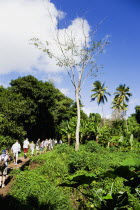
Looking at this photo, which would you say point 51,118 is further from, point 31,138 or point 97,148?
point 97,148

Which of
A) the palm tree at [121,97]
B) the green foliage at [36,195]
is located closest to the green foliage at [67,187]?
the green foliage at [36,195]

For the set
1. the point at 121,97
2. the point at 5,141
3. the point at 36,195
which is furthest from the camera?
the point at 121,97

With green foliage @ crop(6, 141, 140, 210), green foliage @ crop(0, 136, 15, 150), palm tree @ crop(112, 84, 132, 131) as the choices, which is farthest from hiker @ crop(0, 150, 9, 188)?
palm tree @ crop(112, 84, 132, 131)

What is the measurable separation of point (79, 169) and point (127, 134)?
12184 mm

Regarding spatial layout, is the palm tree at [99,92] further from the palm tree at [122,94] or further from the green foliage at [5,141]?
the green foliage at [5,141]

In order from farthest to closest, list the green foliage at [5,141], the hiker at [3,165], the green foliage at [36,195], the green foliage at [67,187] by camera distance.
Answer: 1. the green foliage at [5,141]
2. the hiker at [3,165]
3. the green foliage at [36,195]
4. the green foliage at [67,187]

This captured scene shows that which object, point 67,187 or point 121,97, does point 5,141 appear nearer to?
point 67,187

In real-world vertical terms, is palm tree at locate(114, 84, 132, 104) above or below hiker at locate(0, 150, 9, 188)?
above

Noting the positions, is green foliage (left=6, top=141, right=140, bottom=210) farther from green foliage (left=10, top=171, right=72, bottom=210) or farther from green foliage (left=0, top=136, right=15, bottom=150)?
green foliage (left=0, top=136, right=15, bottom=150)

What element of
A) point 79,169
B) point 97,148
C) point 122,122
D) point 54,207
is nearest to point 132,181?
point 54,207

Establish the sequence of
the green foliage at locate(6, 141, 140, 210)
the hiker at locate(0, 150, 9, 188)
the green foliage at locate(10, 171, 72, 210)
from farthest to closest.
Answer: the hiker at locate(0, 150, 9, 188) < the green foliage at locate(10, 171, 72, 210) < the green foliage at locate(6, 141, 140, 210)

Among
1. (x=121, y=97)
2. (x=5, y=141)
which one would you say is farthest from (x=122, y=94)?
(x=5, y=141)

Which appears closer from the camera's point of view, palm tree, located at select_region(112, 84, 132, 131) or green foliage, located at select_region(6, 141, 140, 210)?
green foliage, located at select_region(6, 141, 140, 210)

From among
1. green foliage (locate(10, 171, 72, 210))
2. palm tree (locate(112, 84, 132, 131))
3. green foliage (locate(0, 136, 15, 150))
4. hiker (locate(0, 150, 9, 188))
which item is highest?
palm tree (locate(112, 84, 132, 131))
